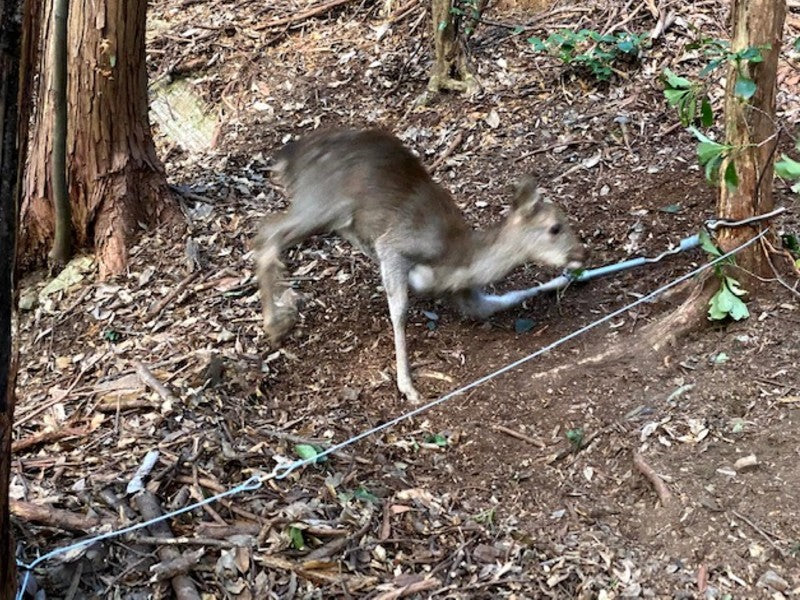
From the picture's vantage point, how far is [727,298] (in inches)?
195

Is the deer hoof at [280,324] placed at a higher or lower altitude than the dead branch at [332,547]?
higher

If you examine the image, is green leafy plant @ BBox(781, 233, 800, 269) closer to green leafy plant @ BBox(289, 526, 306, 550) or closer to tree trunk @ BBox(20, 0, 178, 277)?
green leafy plant @ BBox(289, 526, 306, 550)

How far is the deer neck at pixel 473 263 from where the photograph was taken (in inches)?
222

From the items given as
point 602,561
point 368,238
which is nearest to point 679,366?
point 602,561

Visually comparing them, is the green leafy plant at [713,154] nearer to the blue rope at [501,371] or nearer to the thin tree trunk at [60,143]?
the blue rope at [501,371]

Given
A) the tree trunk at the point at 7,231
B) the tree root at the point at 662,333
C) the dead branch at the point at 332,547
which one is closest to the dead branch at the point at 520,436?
the tree root at the point at 662,333

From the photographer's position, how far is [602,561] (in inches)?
159

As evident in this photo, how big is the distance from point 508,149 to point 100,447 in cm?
422

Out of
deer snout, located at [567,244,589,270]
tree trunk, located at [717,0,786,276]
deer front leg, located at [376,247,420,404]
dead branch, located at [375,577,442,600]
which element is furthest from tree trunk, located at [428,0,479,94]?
dead branch, located at [375,577,442,600]

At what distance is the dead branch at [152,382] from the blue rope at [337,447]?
791mm

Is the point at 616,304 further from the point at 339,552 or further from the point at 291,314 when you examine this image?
the point at 339,552

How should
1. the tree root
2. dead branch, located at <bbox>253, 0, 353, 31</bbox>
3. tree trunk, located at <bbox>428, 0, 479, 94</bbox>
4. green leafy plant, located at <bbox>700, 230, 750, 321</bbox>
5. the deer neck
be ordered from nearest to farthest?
1. green leafy plant, located at <bbox>700, 230, 750, 321</bbox>
2. the tree root
3. the deer neck
4. tree trunk, located at <bbox>428, 0, 479, 94</bbox>
5. dead branch, located at <bbox>253, 0, 353, 31</bbox>

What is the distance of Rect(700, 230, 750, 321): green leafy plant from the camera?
495 cm

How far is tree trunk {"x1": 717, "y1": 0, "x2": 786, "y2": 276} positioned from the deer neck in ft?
4.14
